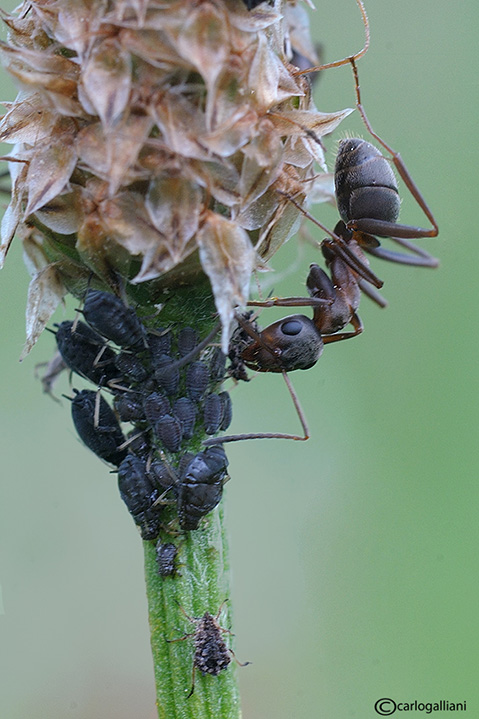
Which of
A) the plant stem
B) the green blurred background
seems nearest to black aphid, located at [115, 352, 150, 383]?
the plant stem

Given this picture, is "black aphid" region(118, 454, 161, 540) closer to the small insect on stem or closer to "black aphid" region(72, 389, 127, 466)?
"black aphid" region(72, 389, 127, 466)

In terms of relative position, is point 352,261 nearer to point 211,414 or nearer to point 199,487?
point 211,414

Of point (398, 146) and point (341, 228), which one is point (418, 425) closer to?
point (398, 146)

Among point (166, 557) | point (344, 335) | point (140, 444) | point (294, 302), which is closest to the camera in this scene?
point (166, 557)

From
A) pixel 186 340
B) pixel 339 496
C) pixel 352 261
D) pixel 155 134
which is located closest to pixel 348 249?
pixel 352 261

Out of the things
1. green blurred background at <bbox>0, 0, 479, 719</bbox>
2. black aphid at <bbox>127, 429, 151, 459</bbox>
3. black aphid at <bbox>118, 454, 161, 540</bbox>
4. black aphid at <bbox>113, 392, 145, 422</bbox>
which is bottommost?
green blurred background at <bbox>0, 0, 479, 719</bbox>
